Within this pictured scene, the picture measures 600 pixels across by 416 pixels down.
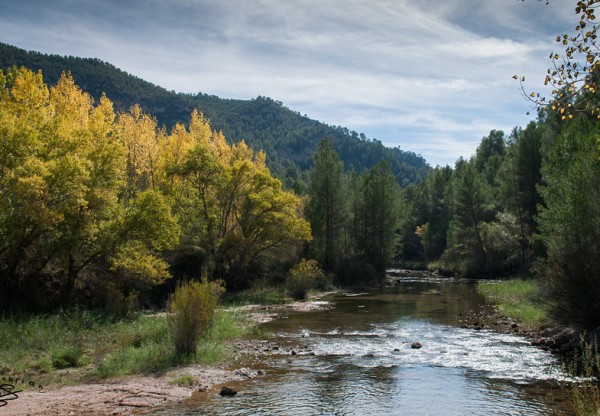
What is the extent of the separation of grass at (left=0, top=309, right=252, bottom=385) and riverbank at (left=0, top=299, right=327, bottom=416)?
0.03 metres

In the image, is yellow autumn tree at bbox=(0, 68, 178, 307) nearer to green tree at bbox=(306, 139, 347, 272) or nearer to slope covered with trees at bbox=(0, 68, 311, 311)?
slope covered with trees at bbox=(0, 68, 311, 311)

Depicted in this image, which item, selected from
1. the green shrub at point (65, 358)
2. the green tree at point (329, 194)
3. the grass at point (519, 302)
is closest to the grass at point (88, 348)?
the green shrub at point (65, 358)

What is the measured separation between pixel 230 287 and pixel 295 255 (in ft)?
27.3

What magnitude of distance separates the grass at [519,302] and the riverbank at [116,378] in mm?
12285

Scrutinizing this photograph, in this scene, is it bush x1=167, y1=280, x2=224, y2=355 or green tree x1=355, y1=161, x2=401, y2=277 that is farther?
green tree x1=355, y1=161, x2=401, y2=277

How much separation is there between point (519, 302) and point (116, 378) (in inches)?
965

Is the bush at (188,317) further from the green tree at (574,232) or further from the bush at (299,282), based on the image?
the bush at (299,282)

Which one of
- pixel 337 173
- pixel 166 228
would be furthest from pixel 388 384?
pixel 337 173

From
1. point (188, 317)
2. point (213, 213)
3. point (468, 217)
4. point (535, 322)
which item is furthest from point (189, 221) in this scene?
point (468, 217)

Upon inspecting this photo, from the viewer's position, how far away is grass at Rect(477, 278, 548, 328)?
2186 centimetres

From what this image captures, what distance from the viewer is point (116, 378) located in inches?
522

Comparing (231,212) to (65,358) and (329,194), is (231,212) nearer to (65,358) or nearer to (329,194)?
(329,194)

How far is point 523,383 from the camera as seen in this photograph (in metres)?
13.4

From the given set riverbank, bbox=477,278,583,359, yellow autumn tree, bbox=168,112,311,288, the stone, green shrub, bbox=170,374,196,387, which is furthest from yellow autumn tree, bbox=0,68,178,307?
riverbank, bbox=477,278,583,359
